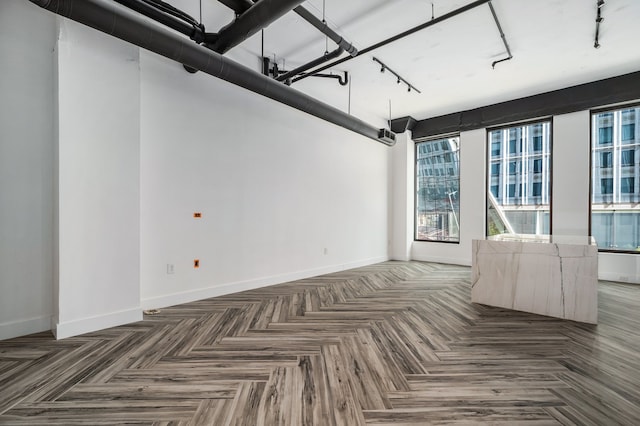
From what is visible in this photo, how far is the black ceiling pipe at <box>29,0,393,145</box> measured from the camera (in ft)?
7.78

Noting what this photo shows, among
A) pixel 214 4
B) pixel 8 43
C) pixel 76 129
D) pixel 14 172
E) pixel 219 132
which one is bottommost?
pixel 14 172

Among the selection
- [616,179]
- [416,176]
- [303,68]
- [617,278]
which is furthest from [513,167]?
[303,68]

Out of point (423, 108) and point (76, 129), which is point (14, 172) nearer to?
point (76, 129)

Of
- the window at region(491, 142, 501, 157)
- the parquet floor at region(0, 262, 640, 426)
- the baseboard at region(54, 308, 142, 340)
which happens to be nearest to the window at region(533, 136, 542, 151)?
the window at region(491, 142, 501, 157)

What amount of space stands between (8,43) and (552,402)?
5435 millimetres

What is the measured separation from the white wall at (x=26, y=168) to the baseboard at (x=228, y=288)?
1.02 meters

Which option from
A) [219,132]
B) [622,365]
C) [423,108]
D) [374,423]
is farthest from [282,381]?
[423,108]

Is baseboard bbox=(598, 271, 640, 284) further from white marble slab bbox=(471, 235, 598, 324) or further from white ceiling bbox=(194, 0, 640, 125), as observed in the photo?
white ceiling bbox=(194, 0, 640, 125)

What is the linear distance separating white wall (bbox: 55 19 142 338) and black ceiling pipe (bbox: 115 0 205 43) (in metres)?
0.51

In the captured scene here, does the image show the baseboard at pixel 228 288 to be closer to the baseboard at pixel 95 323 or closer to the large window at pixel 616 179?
the baseboard at pixel 95 323

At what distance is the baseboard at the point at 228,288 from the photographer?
12.0 ft

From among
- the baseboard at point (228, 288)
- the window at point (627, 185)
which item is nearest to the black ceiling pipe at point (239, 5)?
the baseboard at point (228, 288)

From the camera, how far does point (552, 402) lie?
1903 mm

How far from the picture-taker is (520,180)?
6.50 m
